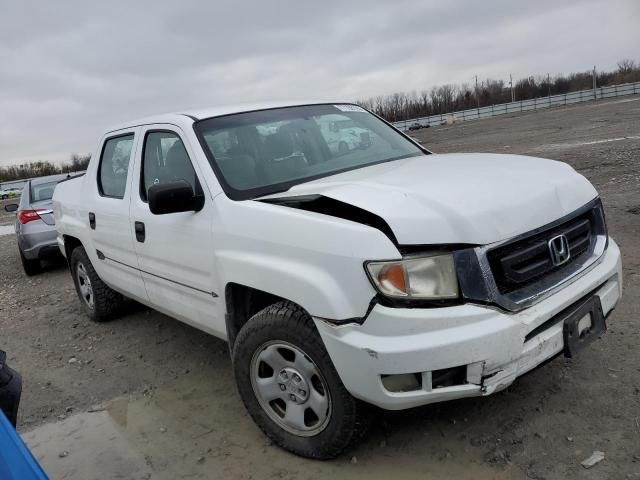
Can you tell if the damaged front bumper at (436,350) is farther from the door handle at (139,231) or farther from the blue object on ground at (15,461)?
the door handle at (139,231)

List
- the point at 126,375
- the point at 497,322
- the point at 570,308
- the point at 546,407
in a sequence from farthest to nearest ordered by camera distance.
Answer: the point at 126,375
the point at 546,407
the point at 570,308
the point at 497,322

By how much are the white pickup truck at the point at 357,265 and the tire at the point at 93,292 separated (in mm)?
1635

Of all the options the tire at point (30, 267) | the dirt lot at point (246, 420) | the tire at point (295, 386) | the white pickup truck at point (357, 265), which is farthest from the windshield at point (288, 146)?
the tire at point (30, 267)

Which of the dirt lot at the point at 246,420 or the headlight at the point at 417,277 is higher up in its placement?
the headlight at the point at 417,277

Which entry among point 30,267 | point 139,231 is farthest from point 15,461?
point 30,267

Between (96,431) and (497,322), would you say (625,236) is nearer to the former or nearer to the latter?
(497,322)

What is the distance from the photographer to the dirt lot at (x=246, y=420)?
2.64m

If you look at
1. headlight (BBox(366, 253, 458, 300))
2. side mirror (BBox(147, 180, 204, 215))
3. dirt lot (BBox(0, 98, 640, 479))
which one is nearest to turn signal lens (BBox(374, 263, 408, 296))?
headlight (BBox(366, 253, 458, 300))

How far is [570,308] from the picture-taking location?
2568 mm

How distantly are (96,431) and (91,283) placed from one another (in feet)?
6.72

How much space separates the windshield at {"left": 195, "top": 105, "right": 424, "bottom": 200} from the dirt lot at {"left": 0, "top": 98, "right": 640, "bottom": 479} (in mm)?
1429

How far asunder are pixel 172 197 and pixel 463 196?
1520 millimetres

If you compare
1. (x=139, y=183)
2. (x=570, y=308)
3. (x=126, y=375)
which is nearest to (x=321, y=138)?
(x=139, y=183)

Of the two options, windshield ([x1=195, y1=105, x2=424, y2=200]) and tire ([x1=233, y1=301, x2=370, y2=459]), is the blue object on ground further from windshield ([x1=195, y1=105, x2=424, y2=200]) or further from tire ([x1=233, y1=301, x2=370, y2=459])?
windshield ([x1=195, y1=105, x2=424, y2=200])
